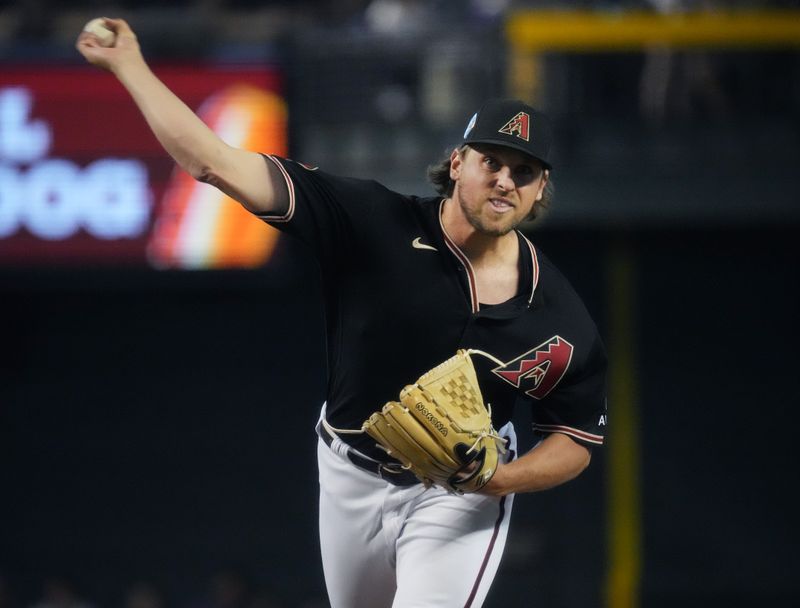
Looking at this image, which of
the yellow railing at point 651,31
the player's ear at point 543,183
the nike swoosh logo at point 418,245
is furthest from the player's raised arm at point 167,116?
the yellow railing at point 651,31

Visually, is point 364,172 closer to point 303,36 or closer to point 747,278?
point 303,36

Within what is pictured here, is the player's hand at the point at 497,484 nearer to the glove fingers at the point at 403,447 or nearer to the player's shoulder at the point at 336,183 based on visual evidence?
the glove fingers at the point at 403,447

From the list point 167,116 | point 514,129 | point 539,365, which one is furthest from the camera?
point 539,365

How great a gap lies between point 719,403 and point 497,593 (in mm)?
2192

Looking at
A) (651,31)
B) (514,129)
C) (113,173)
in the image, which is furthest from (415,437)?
(651,31)

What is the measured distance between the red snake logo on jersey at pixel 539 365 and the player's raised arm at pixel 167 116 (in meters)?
0.82

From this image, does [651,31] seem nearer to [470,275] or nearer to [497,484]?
[470,275]

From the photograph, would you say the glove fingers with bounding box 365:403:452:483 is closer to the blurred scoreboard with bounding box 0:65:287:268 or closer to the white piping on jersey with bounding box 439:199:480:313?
the white piping on jersey with bounding box 439:199:480:313

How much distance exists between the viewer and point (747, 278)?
32.9 ft

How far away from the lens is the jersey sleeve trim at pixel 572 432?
3.41 m

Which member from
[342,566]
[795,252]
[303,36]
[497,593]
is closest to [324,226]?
[342,566]

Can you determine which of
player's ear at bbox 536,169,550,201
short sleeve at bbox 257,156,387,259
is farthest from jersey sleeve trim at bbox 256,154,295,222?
player's ear at bbox 536,169,550,201

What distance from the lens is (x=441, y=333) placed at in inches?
128

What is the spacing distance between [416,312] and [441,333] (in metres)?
0.08
